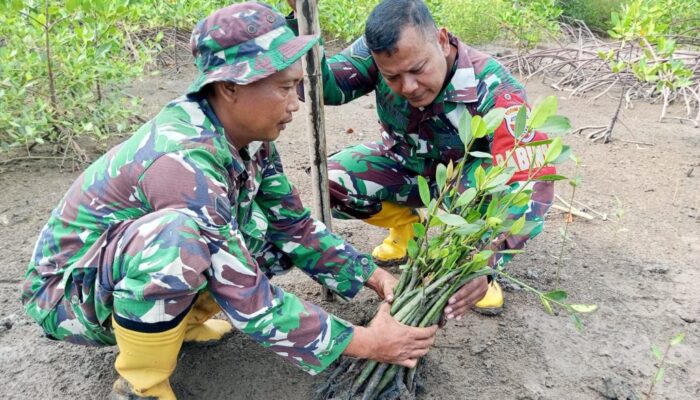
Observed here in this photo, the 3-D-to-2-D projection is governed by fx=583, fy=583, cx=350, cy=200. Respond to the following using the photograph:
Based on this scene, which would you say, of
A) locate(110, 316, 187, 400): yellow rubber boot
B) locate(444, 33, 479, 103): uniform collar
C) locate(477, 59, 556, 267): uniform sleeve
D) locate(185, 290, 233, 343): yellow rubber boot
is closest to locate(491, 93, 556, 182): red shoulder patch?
locate(477, 59, 556, 267): uniform sleeve

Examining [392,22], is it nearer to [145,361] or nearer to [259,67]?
[259,67]

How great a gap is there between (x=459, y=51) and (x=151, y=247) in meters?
1.39

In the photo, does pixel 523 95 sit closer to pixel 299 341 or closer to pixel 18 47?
pixel 299 341

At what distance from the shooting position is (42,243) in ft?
5.49

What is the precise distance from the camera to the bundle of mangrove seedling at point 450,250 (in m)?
1.49

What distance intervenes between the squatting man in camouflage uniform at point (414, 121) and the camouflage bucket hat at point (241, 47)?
1.75 ft

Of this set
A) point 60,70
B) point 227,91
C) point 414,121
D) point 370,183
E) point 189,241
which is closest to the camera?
point 189,241

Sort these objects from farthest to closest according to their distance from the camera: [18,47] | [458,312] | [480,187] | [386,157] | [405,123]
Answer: [18,47] < [386,157] < [405,123] < [458,312] < [480,187]

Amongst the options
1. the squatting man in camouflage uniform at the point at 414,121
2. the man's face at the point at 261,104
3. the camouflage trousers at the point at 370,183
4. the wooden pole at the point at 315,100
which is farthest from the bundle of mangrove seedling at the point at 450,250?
the camouflage trousers at the point at 370,183

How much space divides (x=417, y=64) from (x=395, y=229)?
0.91 meters

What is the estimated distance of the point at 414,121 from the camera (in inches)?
92.1

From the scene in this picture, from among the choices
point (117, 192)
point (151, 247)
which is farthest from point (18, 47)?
point (151, 247)

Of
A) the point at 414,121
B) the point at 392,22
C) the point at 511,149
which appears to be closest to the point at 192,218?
the point at 392,22

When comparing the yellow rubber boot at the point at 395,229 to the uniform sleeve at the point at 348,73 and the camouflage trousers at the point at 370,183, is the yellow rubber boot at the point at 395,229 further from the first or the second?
the uniform sleeve at the point at 348,73
